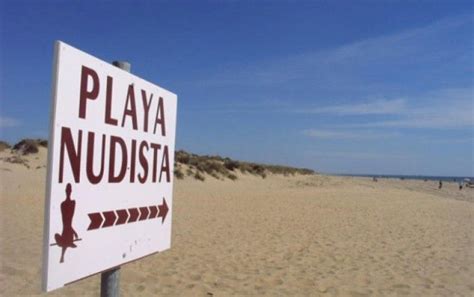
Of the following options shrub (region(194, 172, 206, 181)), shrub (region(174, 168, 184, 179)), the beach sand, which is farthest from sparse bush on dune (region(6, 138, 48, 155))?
the beach sand

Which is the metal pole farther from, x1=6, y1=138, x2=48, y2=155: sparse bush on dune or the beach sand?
x1=6, y1=138, x2=48, y2=155: sparse bush on dune

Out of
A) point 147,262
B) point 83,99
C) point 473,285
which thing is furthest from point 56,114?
point 473,285

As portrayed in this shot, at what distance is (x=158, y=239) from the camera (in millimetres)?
2631

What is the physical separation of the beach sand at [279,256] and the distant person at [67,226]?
4.36 meters

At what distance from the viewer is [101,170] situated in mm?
2104

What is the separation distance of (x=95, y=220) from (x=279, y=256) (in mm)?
7061

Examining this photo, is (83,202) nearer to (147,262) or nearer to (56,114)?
(56,114)

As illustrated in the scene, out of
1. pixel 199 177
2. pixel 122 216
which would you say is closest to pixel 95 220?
pixel 122 216

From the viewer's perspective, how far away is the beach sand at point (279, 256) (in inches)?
257

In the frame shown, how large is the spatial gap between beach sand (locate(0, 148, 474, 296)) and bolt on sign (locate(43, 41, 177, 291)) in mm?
3918

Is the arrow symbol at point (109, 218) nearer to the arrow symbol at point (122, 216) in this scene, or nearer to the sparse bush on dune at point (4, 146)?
the arrow symbol at point (122, 216)

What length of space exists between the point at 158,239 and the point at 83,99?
0.97 meters

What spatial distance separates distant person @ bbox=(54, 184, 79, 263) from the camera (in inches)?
74.2

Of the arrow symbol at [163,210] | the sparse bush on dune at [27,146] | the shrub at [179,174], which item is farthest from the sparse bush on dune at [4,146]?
the arrow symbol at [163,210]
